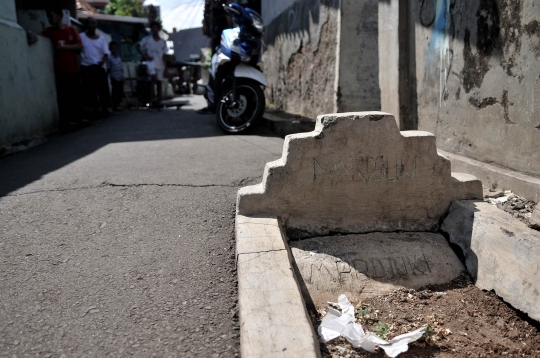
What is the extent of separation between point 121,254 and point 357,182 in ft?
5.05

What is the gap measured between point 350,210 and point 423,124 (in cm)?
187

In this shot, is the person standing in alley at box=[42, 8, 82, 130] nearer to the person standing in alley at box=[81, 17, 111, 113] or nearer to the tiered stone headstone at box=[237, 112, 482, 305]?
the person standing in alley at box=[81, 17, 111, 113]

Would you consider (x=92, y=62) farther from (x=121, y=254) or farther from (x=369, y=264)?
(x=369, y=264)

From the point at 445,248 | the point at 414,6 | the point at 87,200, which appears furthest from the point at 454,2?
the point at 87,200

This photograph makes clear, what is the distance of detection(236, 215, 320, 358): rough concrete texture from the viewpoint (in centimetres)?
189

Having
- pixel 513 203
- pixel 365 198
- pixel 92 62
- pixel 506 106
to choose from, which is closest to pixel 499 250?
pixel 513 203

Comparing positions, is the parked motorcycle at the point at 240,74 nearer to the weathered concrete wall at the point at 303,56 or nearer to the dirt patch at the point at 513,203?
the weathered concrete wall at the point at 303,56

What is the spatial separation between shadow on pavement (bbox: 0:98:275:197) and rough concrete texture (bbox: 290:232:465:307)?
257 centimetres

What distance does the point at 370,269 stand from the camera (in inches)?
119

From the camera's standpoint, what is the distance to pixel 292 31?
28.7 ft

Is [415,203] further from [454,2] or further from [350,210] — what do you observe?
[454,2]

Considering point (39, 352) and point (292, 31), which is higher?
point (292, 31)

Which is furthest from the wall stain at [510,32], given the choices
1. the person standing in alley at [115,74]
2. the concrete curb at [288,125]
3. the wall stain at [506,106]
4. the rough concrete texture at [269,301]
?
the person standing in alley at [115,74]

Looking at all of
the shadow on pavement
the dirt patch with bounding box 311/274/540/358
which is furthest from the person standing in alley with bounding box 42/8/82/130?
the dirt patch with bounding box 311/274/540/358
